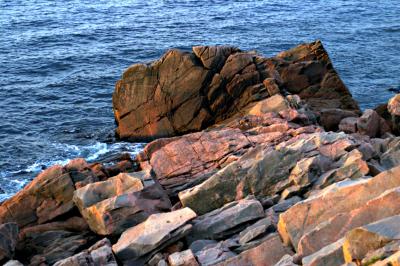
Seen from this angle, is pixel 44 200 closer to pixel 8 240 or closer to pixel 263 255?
pixel 8 240

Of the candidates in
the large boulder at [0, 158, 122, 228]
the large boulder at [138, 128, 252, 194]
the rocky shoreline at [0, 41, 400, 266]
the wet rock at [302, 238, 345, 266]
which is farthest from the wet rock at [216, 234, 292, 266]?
the large boulder at [0, 158, 122, 228]

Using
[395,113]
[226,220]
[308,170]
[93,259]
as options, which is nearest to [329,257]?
[226,220]

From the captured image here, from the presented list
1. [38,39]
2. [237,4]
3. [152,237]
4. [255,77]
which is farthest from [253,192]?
[237,4]

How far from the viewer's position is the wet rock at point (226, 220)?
99.9 ft

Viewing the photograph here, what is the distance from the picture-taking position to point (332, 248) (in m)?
22.6

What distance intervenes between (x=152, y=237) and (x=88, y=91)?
39289mm

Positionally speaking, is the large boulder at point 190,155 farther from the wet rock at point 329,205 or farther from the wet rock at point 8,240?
the wet rock at point 329,205

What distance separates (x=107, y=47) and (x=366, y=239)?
63.9 m

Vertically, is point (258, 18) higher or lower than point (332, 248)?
lower

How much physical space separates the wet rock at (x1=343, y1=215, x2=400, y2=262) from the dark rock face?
103 feet

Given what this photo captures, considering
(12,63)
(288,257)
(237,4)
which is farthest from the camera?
(237,4)

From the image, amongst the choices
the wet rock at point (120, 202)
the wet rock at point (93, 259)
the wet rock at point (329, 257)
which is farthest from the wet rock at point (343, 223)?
the wet rock at point (120, 202)

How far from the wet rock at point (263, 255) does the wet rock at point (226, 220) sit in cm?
334

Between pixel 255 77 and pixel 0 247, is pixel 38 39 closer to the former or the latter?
pixel 255 77
